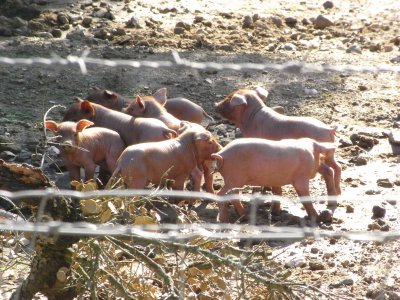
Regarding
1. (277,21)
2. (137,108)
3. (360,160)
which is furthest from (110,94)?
(277,21)

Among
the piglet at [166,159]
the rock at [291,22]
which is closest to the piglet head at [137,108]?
the piglet at [166,159]

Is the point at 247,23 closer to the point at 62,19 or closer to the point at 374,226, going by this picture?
the point at 62,19

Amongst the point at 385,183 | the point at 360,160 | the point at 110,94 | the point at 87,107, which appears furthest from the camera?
the point at 110,94

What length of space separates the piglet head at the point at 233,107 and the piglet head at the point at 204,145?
85 cm

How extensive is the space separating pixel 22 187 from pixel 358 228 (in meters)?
2.28

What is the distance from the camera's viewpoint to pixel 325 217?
252 inches

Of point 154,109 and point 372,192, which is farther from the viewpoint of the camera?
point 154,109

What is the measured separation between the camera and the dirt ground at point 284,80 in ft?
19.4

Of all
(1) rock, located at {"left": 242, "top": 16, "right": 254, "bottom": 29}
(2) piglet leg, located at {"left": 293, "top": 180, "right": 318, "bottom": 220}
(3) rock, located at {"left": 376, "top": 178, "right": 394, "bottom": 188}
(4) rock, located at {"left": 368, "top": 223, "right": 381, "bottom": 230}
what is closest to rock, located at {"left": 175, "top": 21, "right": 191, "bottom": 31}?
(1) rock, located at {"left": 242, "top": 16, "right": 254, "bottom": 29}

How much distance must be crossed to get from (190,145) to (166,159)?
0.25m

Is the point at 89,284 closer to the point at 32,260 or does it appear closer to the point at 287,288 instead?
the point at 32,260

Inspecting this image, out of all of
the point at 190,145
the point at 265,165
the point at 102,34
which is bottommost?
the point at 102,34

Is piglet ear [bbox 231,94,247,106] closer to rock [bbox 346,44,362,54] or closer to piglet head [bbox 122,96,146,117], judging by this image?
piglet head [bbox 122,96,146,117]

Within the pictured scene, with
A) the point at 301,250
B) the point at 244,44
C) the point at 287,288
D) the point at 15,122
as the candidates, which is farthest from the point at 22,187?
the point at 244,44
